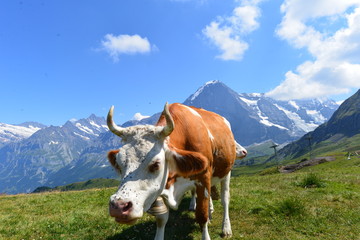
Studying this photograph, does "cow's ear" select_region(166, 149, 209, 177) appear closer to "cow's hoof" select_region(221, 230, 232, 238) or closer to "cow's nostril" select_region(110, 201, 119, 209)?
"cow's nostril" select_region(110, 201, 119, 209)

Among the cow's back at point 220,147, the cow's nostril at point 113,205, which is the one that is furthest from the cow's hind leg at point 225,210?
the cow's nostril at point 113,205

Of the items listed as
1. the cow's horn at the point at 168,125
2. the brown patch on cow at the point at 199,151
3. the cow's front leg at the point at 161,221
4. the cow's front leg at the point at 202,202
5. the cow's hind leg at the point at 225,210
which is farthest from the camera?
the cow's hind leg at the point at 225,210

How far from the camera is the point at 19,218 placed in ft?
38.8

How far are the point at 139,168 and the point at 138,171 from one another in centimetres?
7

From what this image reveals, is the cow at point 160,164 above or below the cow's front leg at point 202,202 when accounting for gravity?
above

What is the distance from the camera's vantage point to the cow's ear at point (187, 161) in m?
6.38

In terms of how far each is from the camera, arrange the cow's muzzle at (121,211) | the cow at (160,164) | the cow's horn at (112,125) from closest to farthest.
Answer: the cow's muzzle at (121,211) < the cow at (160,164) < the cow's horn at (112,125)

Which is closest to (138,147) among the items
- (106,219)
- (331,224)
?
(106,219)

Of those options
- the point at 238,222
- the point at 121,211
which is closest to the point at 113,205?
the point at 121,211

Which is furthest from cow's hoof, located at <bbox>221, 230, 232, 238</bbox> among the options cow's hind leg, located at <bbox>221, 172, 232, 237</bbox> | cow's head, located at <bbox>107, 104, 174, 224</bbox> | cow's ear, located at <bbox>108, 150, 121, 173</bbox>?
cow's ear, located at <bbox>108, 150, 121, 173</bbox>

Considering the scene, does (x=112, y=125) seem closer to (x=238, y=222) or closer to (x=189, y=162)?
(x=189, y=162)

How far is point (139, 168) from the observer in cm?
589

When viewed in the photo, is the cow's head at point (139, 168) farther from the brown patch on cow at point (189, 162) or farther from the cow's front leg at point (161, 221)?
the cow's front leg at point (161, 221)

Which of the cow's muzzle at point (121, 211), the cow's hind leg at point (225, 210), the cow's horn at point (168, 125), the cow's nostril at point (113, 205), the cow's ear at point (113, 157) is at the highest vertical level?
the cow's horn at point (168, 125)
